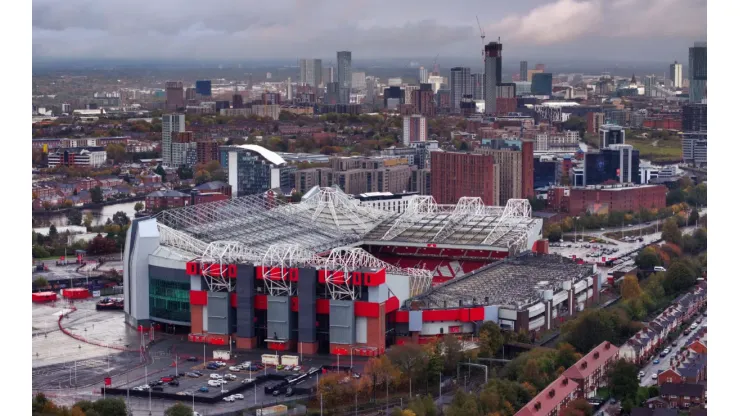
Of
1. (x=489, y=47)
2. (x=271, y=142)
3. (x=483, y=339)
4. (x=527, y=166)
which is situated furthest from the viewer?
(x=489, y=47)

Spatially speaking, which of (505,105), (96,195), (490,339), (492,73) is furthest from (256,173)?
(505,105)

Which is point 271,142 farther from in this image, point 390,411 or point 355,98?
point 390,411

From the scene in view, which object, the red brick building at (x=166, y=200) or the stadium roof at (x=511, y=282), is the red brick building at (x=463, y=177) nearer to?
the red brick building at (x=166, y=200)

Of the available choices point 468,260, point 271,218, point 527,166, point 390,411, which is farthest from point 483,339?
point 527,166

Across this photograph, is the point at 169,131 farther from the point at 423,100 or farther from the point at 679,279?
the point at 679,279

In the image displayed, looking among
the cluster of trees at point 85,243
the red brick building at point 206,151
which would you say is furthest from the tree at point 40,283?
the red brick building at point 206,151
